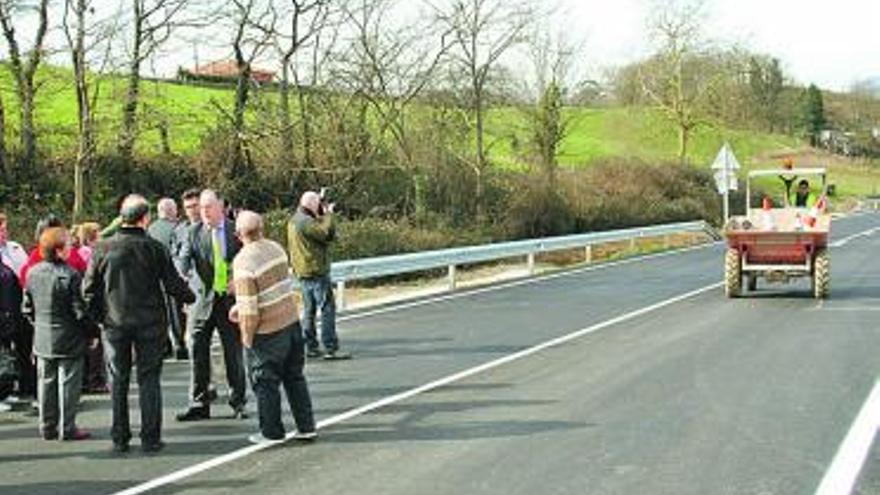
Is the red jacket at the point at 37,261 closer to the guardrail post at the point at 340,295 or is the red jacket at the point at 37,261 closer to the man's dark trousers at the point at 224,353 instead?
the man's dark trousers at the point at 224,353

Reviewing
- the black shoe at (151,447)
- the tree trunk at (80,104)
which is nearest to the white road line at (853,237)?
the tree trunk at (80,104)

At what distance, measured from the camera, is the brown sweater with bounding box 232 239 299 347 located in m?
8.52

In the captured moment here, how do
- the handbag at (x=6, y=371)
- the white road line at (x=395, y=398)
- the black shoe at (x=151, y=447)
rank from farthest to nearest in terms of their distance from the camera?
the handbag at (x=6, y=371) → the black shoe at (x=151, y=447) → the white road line at (x=395, y=398)

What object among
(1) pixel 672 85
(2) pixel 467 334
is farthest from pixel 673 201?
(2) pixel 467 334

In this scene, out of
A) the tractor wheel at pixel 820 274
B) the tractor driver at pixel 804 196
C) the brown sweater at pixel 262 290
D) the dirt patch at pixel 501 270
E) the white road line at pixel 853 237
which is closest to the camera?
the brown sweater at pixel 262 290

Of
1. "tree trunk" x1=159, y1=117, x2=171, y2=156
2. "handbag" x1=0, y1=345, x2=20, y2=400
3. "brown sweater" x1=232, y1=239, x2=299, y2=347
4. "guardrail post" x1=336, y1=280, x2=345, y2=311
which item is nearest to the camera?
"brown sweater" x1=232, y1=239, x2=299, y2=347

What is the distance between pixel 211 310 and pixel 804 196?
13993 millimetres

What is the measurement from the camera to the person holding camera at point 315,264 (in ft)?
43.7

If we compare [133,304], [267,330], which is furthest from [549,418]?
[133,304]

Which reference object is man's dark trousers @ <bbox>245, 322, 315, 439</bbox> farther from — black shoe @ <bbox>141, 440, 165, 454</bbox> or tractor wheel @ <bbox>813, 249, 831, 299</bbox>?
tractor wheel @ <bbox>813, 249, 831, 299</bbox>

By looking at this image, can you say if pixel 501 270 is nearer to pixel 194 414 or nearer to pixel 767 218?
pixel 767 218

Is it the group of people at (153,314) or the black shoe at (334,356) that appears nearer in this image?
the group of people at (153,314)

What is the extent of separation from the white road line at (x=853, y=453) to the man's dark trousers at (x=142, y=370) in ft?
14.9

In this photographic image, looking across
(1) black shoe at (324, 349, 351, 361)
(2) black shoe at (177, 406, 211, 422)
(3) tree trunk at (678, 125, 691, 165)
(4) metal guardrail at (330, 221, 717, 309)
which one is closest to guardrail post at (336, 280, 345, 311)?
(4) metal guardrail at (330, 221, 717, 309)
